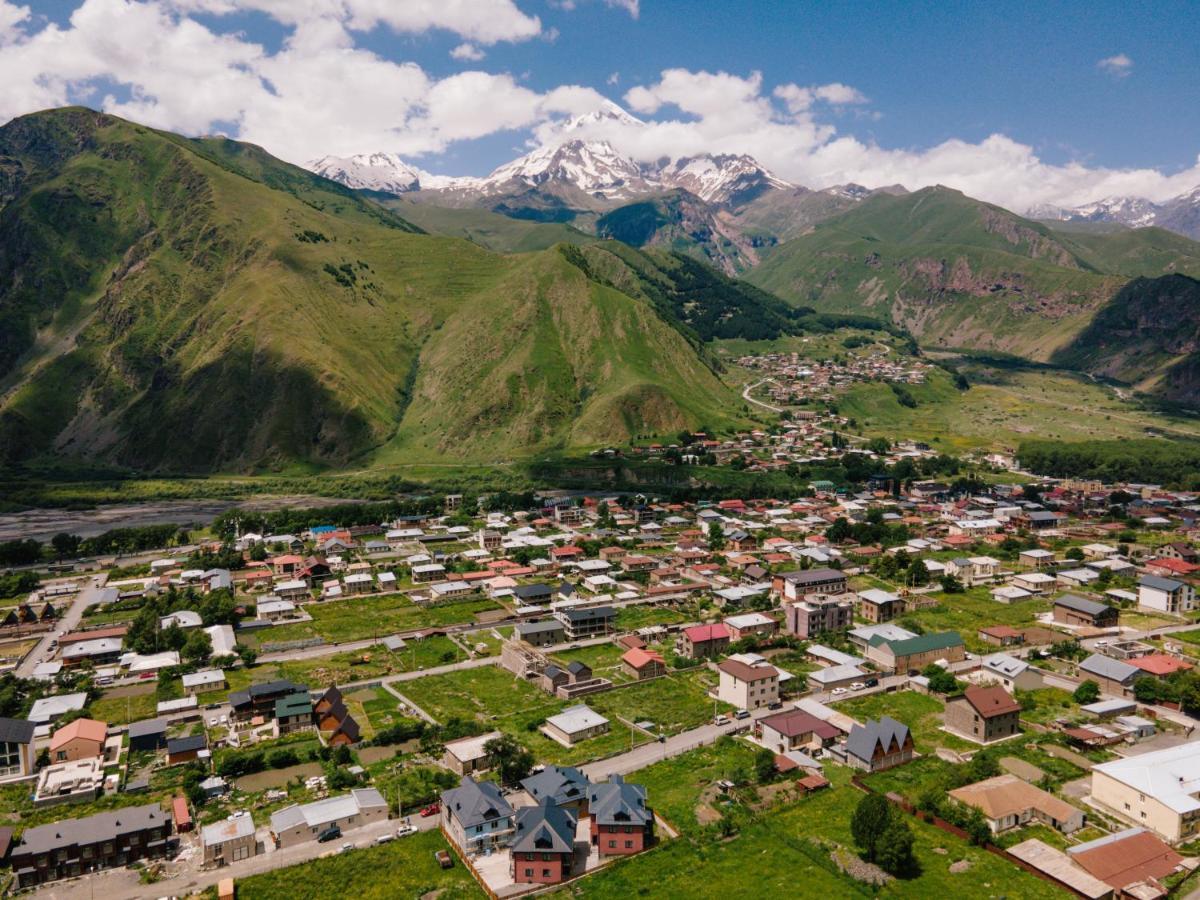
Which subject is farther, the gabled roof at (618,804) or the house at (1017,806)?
the house at (1017,806)

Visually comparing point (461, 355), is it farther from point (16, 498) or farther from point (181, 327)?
point (16, 498)

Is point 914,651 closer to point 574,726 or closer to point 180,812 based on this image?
point 574,726

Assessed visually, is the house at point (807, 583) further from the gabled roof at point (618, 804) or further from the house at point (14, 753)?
the house at point (14, 753)

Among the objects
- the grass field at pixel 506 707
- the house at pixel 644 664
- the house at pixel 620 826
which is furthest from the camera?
the house at pixel 644 664

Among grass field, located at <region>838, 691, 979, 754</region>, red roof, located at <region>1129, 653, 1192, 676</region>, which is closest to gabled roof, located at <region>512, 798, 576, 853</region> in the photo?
grass field, located at <region>838, 691, 979, 754</region>

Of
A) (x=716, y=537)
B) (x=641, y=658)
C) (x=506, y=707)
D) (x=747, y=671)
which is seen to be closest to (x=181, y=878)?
(x=506, y=707)

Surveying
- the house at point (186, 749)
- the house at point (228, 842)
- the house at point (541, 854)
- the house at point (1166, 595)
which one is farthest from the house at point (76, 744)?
the house at point (1166, 595)
